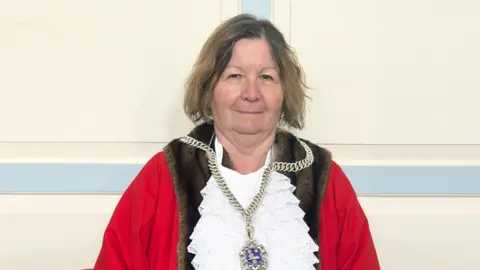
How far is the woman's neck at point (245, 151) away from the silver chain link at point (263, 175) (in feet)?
0.12

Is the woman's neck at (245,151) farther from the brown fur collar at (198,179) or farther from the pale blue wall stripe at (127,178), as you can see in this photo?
the pale blue wall stripe at (127,178)

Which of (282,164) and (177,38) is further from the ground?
(177,38)

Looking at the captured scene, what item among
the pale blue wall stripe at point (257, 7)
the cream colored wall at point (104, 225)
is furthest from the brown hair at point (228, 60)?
the cream colored wall at point (104, 225)

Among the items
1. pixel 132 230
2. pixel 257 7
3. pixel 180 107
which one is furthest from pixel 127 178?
pixel 257 7

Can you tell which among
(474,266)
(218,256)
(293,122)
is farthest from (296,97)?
(474,266)

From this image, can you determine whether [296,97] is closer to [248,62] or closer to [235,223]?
[248,62]

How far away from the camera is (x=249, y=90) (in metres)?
1.11

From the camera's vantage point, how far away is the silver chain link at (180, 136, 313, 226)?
3.69 feet

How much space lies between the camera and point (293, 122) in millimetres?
1249

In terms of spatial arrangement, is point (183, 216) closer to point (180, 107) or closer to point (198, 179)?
point (198, 179)

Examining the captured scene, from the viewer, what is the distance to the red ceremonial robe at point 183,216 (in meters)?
1.13

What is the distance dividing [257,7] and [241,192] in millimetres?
599

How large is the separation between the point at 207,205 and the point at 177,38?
576mm

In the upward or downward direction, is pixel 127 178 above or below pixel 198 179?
below
